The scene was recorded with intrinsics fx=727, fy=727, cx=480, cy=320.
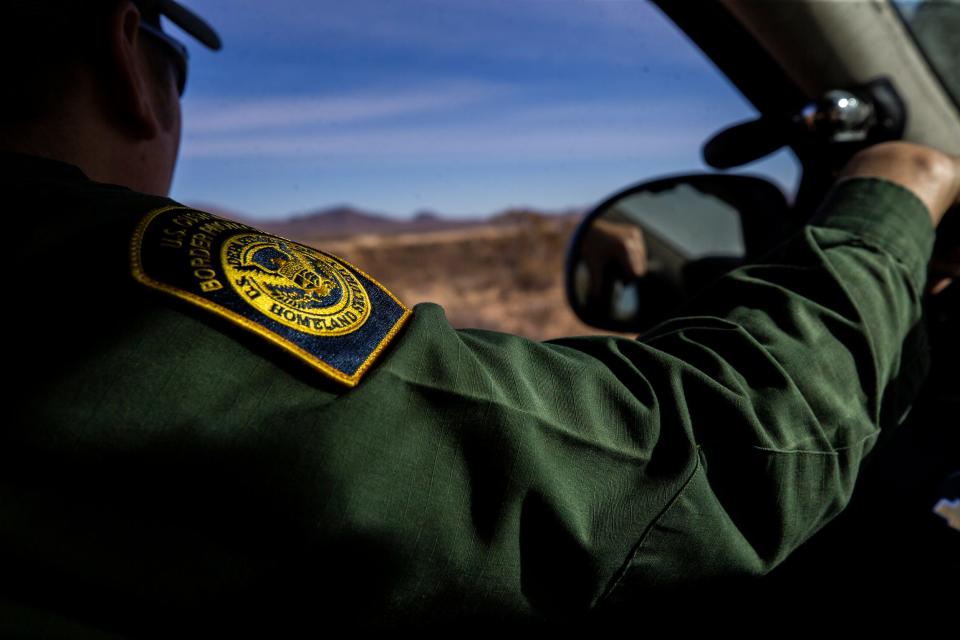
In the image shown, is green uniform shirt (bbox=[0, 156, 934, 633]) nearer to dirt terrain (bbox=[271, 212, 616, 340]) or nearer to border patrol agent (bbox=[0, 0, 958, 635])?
border patrol agent (bbox=[0, 0, 958, 635])

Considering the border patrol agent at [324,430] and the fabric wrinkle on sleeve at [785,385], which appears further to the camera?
the fabric wrinkle on sleeve at [785,385]

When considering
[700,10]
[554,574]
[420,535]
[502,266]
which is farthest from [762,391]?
[502,266]

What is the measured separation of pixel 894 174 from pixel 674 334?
1.95 feet

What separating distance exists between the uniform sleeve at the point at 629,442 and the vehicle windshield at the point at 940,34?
717mm

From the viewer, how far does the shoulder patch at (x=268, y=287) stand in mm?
750

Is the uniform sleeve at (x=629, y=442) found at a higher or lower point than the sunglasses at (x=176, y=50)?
lower

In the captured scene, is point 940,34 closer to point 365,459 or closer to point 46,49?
point 365,459

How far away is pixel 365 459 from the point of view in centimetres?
74

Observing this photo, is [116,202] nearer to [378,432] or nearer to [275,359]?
[275,359]

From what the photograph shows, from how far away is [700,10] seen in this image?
1.60 metres

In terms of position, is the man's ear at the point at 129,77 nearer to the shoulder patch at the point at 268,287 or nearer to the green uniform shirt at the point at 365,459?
the green uniform shirt at the point at 365,459

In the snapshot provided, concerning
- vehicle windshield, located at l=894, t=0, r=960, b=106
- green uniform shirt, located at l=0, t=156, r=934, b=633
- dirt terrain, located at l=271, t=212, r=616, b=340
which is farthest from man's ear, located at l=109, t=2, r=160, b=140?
dirt terrain, located at l=271, t=212, r=616, b=340

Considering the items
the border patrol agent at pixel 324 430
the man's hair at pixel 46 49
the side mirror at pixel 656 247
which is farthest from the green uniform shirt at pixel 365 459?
the side mirror at pixel 656 247

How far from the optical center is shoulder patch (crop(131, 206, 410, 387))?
750 millimetres
